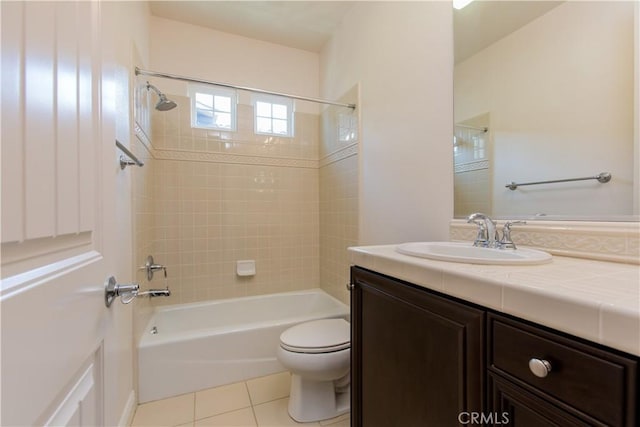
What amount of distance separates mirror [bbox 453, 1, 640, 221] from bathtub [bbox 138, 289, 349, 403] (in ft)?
4.51

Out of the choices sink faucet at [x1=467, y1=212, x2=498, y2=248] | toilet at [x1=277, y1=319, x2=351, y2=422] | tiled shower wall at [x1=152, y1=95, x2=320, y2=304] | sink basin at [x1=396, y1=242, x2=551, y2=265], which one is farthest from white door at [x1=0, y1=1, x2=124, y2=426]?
tiled shower wall at [x1=152, y1=95, x2=320, y2=304]

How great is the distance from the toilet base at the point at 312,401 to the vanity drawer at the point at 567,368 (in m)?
1.18

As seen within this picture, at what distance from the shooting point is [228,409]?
5.34 feet

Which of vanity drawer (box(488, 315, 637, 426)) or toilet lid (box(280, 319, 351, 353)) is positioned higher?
vanity drawer (box(488, 315, 637, 426))

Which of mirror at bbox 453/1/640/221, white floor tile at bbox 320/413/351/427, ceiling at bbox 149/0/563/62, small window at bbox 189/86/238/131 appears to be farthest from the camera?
small window at bbox 189/86/238/131

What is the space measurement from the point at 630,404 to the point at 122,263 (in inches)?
67.4

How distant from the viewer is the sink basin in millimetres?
847

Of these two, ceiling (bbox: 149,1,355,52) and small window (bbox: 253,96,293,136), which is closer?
ceiling (bbox: 149,1,355,52)

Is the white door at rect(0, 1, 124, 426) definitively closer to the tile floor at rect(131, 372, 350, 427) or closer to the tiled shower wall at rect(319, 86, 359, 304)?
the tile floor at rect(131, 372, 350, 427)

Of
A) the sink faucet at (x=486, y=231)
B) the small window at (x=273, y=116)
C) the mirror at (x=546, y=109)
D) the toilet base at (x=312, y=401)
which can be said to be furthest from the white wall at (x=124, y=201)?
the mirror at (x=546, y=109)

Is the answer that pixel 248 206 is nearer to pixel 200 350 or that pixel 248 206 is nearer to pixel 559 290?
pixel 200 350

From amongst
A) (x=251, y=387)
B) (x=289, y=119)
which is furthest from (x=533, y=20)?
(x=251, y=387)

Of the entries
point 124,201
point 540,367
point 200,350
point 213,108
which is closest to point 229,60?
point 213,108

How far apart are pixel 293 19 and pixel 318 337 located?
7.92 feet
